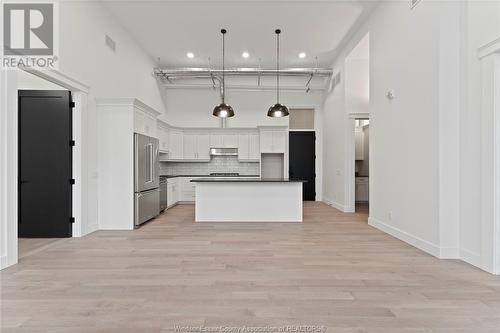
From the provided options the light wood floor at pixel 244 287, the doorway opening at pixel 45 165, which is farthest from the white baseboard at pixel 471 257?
the doorway opening at pixel 45 165

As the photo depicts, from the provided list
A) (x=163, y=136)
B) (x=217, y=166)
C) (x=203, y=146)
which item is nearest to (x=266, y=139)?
(x=217, y=166)

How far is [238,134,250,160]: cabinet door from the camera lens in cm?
1000

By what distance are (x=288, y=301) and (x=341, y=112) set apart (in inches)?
257

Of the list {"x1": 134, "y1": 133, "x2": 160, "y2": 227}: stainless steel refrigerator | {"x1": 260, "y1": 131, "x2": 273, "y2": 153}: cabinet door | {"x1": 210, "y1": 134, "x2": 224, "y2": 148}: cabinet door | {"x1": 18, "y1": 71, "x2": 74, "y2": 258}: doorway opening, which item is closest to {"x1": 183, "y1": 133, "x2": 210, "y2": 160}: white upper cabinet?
{"x1": 210, "y1": 134, "x2": 224, "y2": 148}: cabinet door

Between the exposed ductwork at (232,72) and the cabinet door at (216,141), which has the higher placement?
the exposed ductwork at (232,72)

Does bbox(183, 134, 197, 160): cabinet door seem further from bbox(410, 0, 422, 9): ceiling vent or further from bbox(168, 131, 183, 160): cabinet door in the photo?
bbox(410, 0, 422, 9): ceiling vent

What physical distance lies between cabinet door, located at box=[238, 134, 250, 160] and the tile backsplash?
0.34 meters

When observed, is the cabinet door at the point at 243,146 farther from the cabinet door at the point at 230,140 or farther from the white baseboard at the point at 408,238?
the white baseboard at the point at 408,238

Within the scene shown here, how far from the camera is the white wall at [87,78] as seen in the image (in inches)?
139

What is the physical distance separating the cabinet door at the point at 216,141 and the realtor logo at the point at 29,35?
585 cm

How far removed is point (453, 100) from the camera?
3811 millimetres

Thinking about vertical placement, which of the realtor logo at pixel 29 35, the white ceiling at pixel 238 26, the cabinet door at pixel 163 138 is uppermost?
the white ceiling at pixel 238 26

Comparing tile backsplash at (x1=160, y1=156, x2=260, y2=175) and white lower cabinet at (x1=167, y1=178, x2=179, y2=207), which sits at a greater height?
tile backsplash at (x1=160, y1=156, x2=260, y2=175)

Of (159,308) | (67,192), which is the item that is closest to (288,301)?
(159,308)
